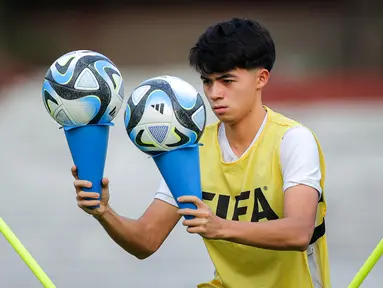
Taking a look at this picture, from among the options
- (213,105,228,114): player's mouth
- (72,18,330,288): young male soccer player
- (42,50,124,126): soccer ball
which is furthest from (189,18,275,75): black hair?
(42,50,124,126): soccer ball

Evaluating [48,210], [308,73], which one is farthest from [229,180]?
[308,73]

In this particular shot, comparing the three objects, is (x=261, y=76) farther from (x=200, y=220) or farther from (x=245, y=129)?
(x=200, y=220)

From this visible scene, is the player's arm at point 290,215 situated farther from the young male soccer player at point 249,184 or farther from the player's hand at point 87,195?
the player's hand at point 87,195

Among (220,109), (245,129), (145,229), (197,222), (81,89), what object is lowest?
(145,229)

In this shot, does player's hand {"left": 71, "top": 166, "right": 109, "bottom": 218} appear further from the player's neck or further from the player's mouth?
the player's neck

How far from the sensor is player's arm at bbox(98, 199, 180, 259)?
399 centimetres

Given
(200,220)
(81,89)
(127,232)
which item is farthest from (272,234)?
(81,89)

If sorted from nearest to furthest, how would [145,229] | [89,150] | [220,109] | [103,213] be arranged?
[89,150] → [103,213] → [220,109] → [145,229]

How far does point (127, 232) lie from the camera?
13.2 feet

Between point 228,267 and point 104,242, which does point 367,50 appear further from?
point 228,267

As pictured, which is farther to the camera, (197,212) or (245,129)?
(245,129)

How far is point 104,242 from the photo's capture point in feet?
24.4

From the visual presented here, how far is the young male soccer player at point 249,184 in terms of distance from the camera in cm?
381

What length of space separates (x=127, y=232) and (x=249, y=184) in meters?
0.51
